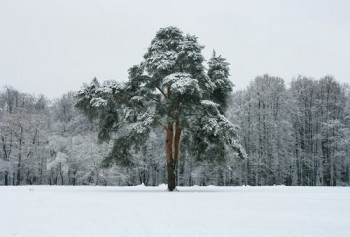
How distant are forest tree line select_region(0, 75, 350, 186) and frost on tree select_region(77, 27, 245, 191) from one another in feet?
64.7

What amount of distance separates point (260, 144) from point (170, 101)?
27520 millimetres

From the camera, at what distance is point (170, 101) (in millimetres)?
26516

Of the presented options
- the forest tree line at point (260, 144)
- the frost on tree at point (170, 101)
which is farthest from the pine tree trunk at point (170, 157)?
the forest tree line at point (260, 144)

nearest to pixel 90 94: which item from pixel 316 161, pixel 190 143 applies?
pixel 190 143

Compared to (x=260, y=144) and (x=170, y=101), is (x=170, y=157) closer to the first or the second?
(x=170, y=101)

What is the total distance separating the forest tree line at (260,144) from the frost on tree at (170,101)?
19733 millimetres

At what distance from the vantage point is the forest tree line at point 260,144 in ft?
167
